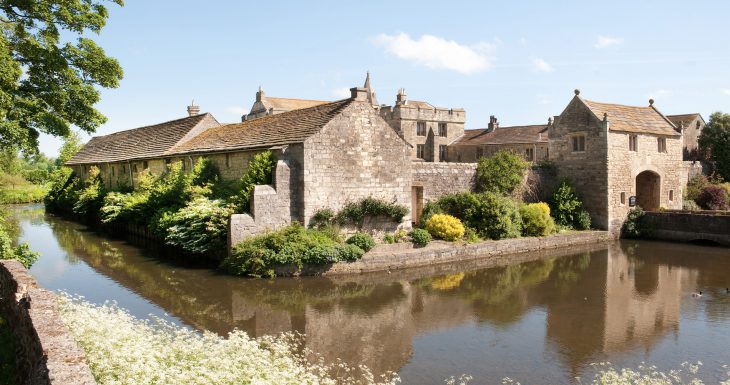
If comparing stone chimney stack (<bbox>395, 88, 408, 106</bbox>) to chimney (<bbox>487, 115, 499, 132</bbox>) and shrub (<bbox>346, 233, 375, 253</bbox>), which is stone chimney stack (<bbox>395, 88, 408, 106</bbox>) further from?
shrub (<bbox>346, 233, 375, 253</bbox>)

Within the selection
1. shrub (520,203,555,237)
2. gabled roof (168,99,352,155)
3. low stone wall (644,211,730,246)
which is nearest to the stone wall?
gabled roof (168,99,352,155)

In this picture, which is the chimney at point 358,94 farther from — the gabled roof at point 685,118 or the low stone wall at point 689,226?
the gabled roof at point 685,118

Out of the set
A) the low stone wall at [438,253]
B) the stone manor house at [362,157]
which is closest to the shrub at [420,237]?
the low stone wall at [438,253]

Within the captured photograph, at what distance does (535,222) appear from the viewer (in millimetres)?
22719

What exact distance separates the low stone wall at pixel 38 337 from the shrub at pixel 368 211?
10431mm

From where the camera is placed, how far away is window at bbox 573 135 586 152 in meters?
25.8

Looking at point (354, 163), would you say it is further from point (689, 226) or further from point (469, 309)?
point (689, 226)

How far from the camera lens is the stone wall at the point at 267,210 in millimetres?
16641

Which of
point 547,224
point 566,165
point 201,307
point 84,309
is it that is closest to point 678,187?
point 566,165

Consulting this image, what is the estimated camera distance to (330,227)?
17953 mm

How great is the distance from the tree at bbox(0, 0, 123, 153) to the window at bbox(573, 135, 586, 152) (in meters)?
20.3

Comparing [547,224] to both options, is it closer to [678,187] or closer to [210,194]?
[678,187]

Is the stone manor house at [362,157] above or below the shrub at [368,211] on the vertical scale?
above

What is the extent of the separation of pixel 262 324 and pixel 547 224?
15.1 metres
